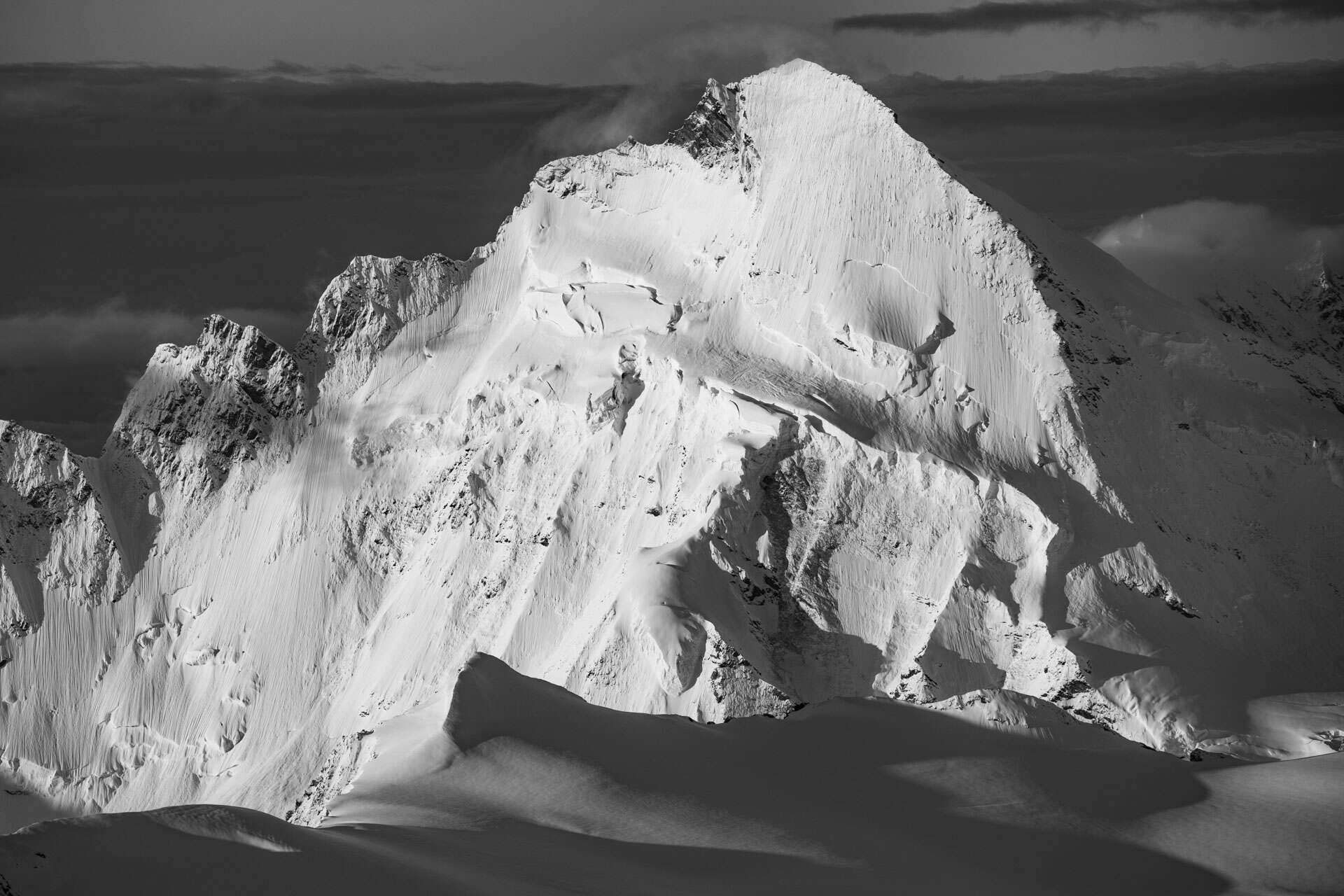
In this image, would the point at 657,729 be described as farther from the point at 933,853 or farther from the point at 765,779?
the point at 933,853

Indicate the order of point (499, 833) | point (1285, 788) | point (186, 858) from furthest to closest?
point (1285, 788) → point (499, 833) → point (186, 858)

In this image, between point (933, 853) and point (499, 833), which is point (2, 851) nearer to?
point (499, 833)

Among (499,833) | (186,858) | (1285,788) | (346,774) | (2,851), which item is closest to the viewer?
(2,851)

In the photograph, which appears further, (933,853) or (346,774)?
(346,774)

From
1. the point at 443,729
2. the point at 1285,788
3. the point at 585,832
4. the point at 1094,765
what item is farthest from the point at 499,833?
the point at 1285,788

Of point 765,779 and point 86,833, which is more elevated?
point 765,779

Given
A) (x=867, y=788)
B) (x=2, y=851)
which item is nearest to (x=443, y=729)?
→ (x=867, y=788)
